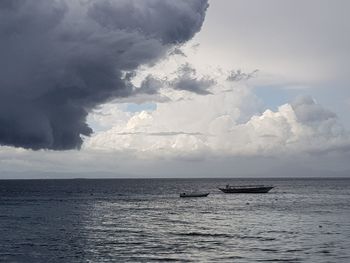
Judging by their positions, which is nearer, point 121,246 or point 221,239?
point 121,246

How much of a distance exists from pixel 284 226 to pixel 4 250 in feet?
157

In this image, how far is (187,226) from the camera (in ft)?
299

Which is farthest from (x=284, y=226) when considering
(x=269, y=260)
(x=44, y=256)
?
(x=44, y=256)

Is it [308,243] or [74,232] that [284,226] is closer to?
[308,243]

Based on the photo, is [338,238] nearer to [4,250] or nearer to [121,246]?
[121,246]

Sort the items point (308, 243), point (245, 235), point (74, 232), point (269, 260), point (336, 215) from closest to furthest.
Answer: point (269, 260) < point (308, 243) < point (245, 235) < point (74, 232) < point (336, 215)

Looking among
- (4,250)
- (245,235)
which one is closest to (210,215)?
(245,235)

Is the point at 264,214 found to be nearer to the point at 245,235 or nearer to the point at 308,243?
the point at 245,235

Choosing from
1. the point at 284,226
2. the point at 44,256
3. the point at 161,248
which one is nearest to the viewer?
the point at 44,256

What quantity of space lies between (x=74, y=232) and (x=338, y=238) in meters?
41.1

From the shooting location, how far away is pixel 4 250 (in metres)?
63.1

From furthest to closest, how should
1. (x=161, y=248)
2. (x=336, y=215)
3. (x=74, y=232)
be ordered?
(x=336, y=215) < (x=74, y=232) < (x=161, y=248)

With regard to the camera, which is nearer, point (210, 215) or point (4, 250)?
point (4, 250)

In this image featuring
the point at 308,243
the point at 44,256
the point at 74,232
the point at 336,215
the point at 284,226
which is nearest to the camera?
the point at 44,256
